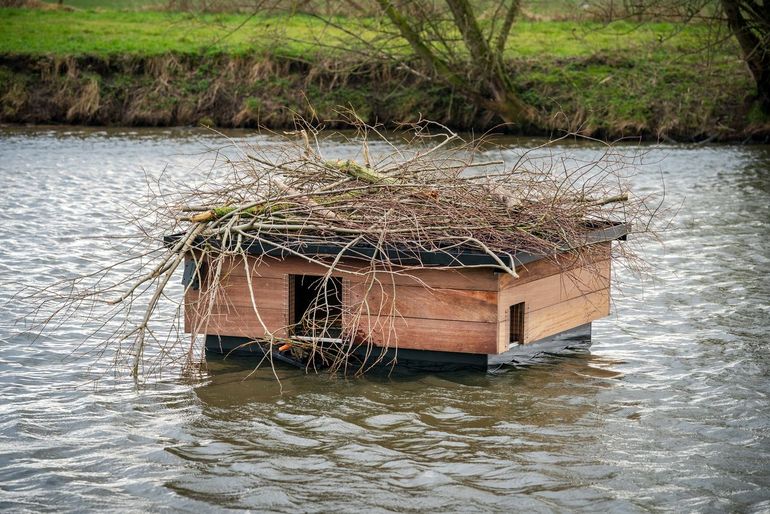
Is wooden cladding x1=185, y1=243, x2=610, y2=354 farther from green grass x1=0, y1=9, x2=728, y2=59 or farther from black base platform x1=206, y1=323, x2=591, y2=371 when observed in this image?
green grass x1=0, y1=9, x2=728, y2=59

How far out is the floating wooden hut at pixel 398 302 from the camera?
23.7ft

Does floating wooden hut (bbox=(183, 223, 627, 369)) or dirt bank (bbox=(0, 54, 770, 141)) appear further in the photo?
dirt bank (bbox=(0, 54, 770, 141))

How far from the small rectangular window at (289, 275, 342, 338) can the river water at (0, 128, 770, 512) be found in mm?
381

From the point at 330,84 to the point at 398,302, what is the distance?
19.2m

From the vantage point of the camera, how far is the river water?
5535 millimetres

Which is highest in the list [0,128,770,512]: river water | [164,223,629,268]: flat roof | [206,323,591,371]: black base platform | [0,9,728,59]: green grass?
[0,9,728,59]: green grass

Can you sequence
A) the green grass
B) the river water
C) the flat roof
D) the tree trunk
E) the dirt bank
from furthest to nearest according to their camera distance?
the green grass
the dirt bank
the tree trunk
the flat roof
the river water

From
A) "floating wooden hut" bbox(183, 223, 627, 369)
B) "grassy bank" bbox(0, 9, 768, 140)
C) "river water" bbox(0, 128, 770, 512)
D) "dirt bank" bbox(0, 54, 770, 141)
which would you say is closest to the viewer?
"river water" bbox(0, 128, 770, 512)

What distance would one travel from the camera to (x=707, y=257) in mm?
12086

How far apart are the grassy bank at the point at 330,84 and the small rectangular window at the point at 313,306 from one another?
15607 millimetres

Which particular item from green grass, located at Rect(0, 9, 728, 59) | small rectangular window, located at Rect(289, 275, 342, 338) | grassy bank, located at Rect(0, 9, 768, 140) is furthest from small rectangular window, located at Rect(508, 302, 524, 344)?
green grass, located at Rect(0, 9, 728, 59)

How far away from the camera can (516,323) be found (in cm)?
777

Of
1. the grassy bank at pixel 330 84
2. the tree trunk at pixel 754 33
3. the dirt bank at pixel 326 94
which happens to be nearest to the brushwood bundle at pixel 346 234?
the tree trunk at pixel 754 33

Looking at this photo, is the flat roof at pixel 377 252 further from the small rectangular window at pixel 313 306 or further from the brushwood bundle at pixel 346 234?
the small rectangular window at pixel 313 306
